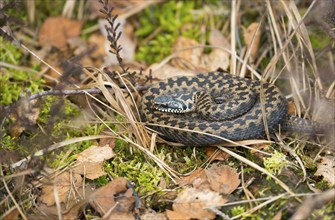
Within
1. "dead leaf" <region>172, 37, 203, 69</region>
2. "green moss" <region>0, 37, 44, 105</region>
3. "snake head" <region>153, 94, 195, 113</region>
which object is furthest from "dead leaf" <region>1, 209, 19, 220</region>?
"dead leaf" <region>172, 37, 203, 69</region>

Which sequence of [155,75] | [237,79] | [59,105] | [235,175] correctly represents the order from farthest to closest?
[155,75]
[237,79]
[235,175]
[59,105]

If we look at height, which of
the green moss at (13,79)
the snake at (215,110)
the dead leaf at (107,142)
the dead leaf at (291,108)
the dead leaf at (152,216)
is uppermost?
the green moss at (13,79)

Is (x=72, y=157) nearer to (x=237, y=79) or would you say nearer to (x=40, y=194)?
(x=40, y=194)

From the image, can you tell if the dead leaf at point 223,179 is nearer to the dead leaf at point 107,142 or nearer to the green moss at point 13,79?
the dead leaf at point 107,142

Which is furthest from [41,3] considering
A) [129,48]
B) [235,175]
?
[235,175]

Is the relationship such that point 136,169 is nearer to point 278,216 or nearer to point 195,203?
point 195,203

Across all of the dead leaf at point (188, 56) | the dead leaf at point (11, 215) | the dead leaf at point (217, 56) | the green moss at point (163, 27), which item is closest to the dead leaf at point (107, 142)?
the dead leaf at point (11, 215)
